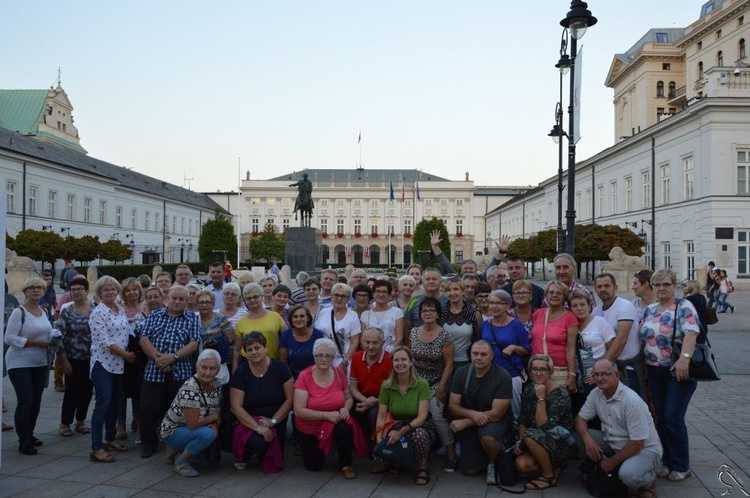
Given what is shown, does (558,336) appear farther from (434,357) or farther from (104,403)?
(104,403)

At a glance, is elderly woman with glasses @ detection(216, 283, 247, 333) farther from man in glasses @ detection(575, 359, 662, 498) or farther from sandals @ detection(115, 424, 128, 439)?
man in glasses @ detection(575, 359, 662, 498)

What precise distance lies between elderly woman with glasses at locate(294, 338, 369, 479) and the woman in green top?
0.26 metres

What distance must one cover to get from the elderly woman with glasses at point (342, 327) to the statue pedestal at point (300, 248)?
A: 19.2m

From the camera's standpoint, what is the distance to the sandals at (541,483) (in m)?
5.02

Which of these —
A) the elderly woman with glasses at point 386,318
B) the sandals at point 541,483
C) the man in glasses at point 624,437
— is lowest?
the sandals at point 541,483

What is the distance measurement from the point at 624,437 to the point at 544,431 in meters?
0.65

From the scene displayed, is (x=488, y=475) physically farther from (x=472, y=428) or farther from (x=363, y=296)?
(x=363, y=296)

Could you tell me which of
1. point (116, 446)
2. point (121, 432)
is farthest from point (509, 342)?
point (121, 432)

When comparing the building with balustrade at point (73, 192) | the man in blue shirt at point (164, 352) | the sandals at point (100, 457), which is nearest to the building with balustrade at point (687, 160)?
the man in blue shirt at point (164, 352)

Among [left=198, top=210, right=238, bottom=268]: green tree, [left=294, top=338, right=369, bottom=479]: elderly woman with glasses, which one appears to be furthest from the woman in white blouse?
[left=198, top=210, right=238, bottom=268]: green tree

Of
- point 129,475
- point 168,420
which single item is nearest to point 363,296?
point 168,420

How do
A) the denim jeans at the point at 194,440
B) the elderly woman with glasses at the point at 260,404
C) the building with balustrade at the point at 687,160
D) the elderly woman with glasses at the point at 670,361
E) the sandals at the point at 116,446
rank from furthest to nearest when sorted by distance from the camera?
the building with balustrade at the point at 687,160 < the sandals at the point at 116,446 < the elderly woman with glasses at the point at 260,404 < the denim jeans at the point at 194,440 < the elderly woman with glasses at the point at 670,361

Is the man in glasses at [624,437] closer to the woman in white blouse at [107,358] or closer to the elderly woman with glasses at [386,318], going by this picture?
the elderly woman with glasses at [386,318]

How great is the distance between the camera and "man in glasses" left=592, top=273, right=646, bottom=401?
5383 millimetres
